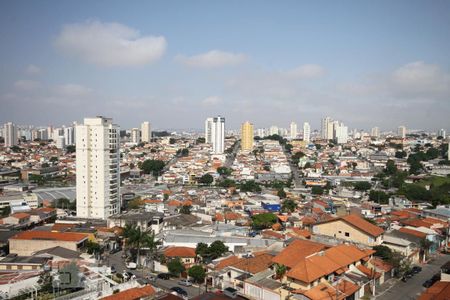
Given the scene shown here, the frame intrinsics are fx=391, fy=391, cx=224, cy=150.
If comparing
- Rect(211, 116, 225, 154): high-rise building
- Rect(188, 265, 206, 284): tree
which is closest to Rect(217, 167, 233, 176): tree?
Rect(211, 116, 225, 154): high-rise building

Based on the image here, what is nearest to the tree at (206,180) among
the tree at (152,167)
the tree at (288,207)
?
the tree at (152,167)

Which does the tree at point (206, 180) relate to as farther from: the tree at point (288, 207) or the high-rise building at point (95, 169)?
the high-rise building at point (95, 169)

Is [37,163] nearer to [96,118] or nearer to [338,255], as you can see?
[96,118]

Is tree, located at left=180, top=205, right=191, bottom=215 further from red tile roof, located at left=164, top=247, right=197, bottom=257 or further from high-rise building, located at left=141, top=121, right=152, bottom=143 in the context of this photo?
high-rise building, located at left=141, top=121, right=152, bottom=143

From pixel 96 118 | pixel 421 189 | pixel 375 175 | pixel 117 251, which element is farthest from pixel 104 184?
pixel 375 175

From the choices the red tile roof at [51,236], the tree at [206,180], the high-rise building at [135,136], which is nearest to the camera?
the red tile roof at [51,236]

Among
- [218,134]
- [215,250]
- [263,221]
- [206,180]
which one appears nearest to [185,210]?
[263,221]
